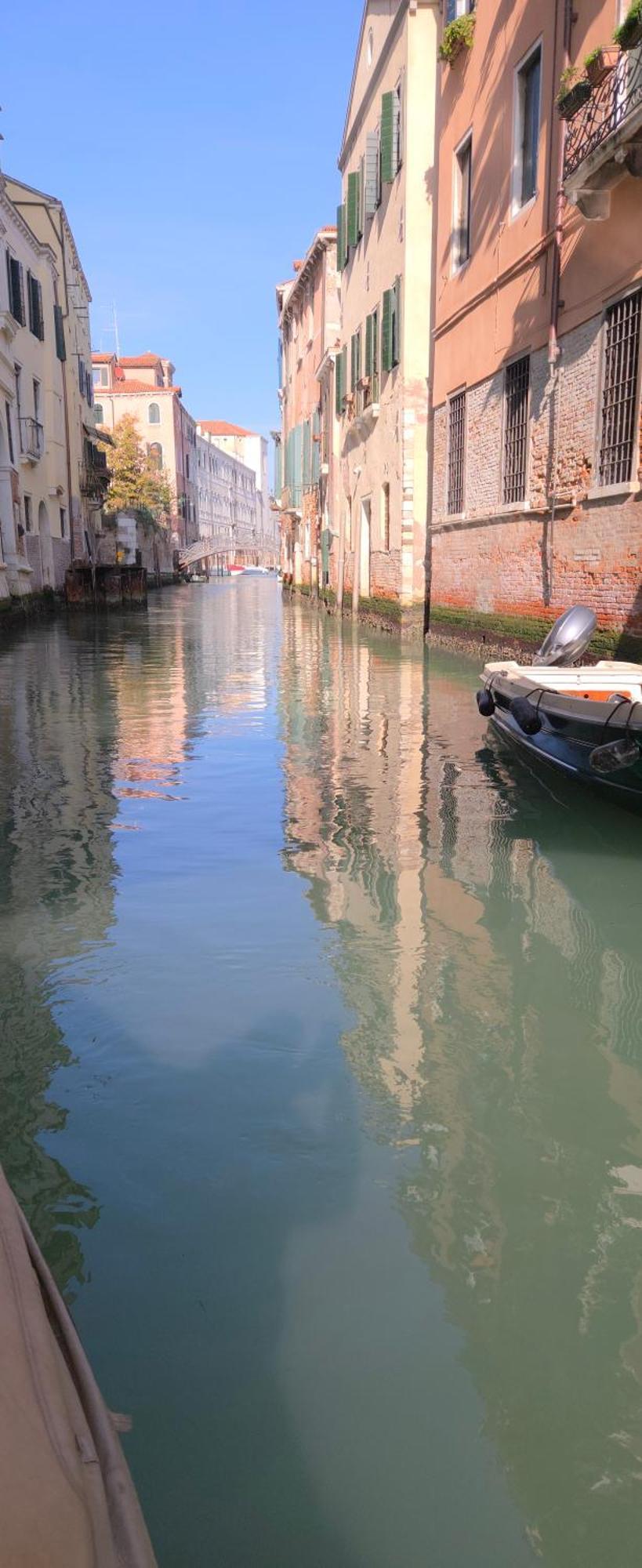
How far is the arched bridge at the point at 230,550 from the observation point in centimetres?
7225

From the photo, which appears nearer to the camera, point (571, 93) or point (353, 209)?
point (571, 93)

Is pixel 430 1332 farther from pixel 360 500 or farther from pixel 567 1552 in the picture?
pixel 360 500

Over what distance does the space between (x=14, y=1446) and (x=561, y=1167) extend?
192 cm

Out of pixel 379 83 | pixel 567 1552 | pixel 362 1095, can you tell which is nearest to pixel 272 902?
pixel 362 1095

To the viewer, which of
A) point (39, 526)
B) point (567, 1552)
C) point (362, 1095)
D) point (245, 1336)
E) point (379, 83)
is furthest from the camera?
point (39, 526)

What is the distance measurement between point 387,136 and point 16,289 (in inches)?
388

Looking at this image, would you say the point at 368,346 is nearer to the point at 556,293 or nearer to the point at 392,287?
the point at 392,287

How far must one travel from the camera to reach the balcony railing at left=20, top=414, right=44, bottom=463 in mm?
25672

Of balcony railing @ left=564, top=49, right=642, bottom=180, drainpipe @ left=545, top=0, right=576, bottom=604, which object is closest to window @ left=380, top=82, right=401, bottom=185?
drainpipe @ left=545, top=0, right=576, bottom=604

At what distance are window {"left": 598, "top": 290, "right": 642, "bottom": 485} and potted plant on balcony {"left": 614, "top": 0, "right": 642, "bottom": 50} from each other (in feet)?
5.67

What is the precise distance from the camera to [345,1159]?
2.82 metres

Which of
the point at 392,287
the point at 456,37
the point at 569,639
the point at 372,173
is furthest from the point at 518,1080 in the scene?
the point at 372,173

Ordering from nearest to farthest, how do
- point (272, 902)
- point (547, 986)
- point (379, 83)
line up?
point (547, 986), point (272, 902), point (379, 83)

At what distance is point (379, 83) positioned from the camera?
64.6ft
